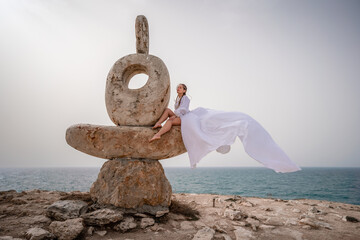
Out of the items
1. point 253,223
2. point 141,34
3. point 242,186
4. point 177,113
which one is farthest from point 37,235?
point 242,186

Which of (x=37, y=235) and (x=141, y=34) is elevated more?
(x=141, y=34)

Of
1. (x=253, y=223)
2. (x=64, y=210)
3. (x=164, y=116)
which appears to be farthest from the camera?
(x=164, y=116)

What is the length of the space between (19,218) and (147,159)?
7.96 ft

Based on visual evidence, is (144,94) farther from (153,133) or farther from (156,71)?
(153,133)

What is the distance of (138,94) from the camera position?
442cm

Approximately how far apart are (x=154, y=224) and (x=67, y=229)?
4.57ft

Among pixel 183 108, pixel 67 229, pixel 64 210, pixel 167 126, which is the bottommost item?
pixel 67 229

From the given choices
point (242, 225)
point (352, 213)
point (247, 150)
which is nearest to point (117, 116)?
point (247, 150)

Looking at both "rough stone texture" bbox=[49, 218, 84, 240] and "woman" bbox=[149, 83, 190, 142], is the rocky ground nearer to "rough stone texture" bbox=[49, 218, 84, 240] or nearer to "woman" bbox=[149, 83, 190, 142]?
"rough stone texture" bbox=[49, 218, 84, 240]

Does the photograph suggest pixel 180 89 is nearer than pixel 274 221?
No

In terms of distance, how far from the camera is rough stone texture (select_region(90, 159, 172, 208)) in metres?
3.95

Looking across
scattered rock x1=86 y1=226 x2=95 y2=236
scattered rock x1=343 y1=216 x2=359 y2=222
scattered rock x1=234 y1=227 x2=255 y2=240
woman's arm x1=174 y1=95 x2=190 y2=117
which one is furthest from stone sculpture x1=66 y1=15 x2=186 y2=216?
→ scattered rock x1=343 y1=216 x2=359 y2=222

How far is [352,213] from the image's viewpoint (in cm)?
496

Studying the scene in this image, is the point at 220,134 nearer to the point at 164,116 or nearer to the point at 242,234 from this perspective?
the point at 164,116
